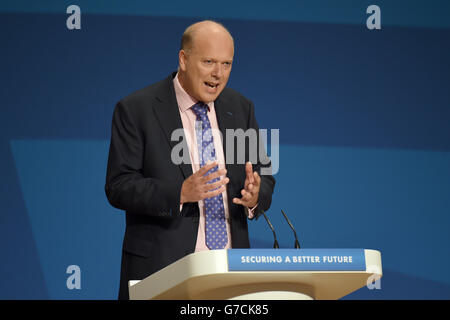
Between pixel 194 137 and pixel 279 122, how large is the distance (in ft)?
5.41

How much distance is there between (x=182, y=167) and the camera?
256 centimetres

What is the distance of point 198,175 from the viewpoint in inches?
87.0

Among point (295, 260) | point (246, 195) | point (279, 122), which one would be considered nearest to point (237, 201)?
point (246, 195)

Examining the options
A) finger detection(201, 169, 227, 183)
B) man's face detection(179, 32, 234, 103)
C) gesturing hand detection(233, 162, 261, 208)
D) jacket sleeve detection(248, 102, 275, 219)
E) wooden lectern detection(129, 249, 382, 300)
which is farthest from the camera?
man's face detection(179, 32, 234, 103)

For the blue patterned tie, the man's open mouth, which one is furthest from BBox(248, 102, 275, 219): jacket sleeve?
the man's open mouth

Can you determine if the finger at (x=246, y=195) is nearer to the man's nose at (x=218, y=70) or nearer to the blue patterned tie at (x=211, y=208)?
the blue patterned tie at (x=211, y=208)

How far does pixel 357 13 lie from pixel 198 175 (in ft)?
7.86

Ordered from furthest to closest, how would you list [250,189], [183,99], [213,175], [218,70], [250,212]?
[183,99]
[218,70]
[250,212]
[250,189]
[213,175]

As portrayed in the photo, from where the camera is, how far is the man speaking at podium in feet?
7.93

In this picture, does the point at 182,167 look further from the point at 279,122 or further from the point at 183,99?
the point at 279,122

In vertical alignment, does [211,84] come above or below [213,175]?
above

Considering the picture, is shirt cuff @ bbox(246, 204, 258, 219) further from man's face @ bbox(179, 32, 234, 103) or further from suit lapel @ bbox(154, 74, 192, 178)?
man's face @ bbox(179, 32, 234, 103)

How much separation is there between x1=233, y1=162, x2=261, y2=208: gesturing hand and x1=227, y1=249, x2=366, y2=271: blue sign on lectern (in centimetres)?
61
